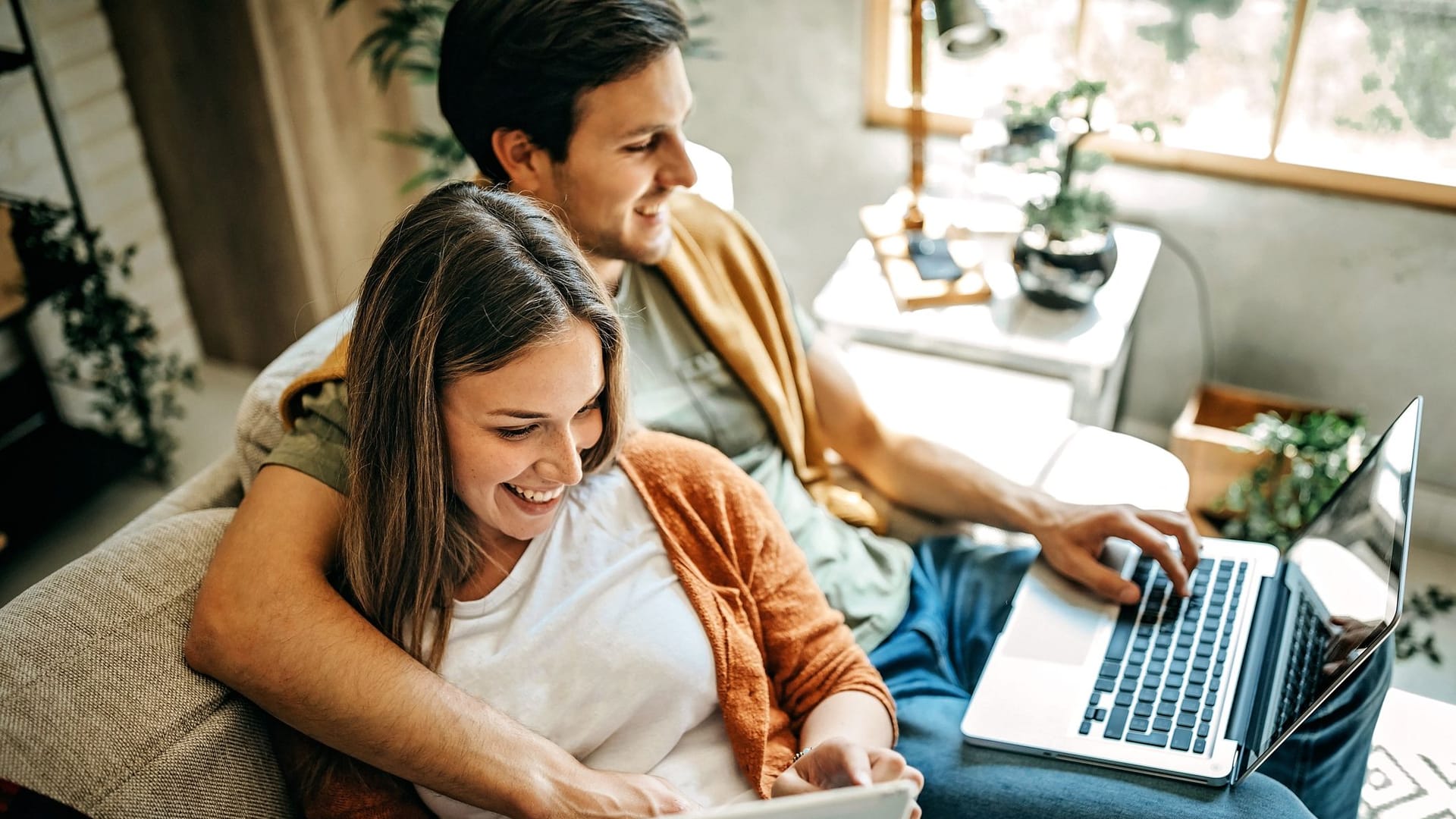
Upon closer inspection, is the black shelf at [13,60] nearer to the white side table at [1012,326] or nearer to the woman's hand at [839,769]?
the white side table at [1012,326]

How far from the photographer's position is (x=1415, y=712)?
1536mm

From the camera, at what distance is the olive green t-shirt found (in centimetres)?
146

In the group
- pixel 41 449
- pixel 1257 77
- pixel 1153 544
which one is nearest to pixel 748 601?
pixel 1153 544

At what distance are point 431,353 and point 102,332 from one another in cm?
161

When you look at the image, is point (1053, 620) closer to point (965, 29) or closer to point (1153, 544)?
point (1153, 544)

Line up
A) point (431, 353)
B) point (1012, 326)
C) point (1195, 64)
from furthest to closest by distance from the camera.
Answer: point (1195, 64) < point (1012, 326) < point (431, 353)

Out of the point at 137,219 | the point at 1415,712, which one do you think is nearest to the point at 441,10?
the point at 137,219

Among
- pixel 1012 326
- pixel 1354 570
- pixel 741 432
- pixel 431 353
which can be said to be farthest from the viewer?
pixel 1012 326

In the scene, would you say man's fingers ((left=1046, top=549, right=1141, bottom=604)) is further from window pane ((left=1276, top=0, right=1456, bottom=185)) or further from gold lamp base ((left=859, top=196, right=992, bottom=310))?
window pane ((left=1276, top=0, right=1456, bottom=185))

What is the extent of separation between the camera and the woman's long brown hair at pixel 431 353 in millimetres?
1058

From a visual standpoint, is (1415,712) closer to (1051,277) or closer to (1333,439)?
(1333,439)

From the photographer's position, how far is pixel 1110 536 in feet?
4.77

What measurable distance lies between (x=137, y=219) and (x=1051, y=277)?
197cm

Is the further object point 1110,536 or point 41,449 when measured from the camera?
point 41,449
